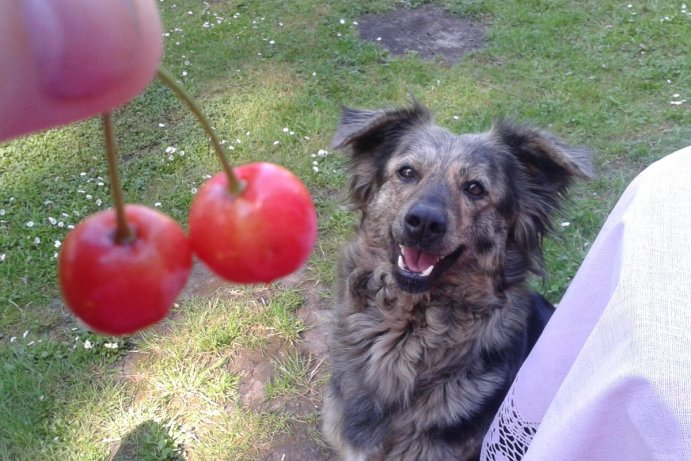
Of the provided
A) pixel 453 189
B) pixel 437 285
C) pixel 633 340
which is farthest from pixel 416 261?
pixel 633 340

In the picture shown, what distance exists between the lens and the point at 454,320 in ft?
8.30

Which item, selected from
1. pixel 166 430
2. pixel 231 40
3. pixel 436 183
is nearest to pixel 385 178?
pixel 436 183

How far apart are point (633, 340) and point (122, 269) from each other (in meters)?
0.93

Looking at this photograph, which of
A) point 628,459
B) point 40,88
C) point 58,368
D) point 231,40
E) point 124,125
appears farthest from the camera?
point 231,40

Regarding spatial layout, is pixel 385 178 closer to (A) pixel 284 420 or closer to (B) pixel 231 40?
(A) pixel 284 420

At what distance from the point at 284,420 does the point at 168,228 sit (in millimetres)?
2600

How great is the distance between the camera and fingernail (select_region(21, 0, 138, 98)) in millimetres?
425

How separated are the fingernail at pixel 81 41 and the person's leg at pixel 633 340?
3.16 ft

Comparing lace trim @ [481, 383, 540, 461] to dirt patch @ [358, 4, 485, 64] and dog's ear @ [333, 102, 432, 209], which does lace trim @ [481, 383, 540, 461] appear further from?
dirt patch @ [358, 4, 485, 64]

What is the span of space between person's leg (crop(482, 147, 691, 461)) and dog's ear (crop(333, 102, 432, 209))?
4.17 ft

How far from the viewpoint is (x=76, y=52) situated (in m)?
0.42

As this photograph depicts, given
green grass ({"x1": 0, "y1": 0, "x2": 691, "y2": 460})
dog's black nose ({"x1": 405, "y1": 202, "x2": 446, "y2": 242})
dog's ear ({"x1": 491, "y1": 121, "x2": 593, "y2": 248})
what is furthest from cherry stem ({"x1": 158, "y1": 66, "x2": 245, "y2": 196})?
green grass ({"x1": 0, "y1": 0, "x2": 691, "y2": 460})

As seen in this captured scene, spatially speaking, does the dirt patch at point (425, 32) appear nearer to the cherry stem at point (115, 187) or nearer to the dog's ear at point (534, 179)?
the dog's ear at point (534, 179)

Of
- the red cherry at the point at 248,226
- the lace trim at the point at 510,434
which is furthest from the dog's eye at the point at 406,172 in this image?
the red cherry at the point at 248,226
